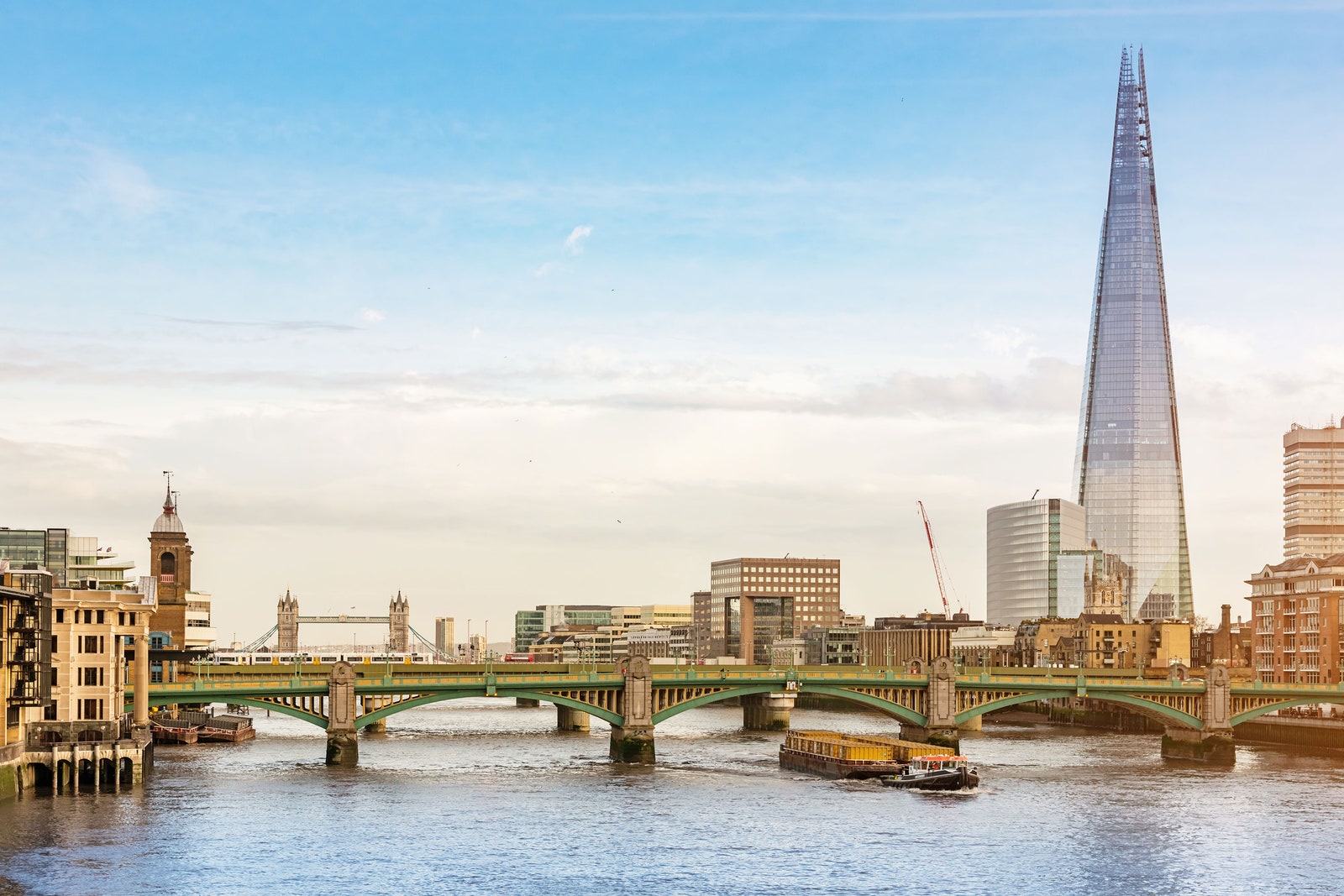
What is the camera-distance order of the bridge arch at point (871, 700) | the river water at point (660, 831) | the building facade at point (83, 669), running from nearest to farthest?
the river water at point (660, 831) → the building facade at point (83, 669) → the bridge arch at point (871, 700)

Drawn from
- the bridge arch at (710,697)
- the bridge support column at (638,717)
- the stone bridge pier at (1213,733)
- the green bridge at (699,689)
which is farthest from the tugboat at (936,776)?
the stone bridge pier at (1213,733)

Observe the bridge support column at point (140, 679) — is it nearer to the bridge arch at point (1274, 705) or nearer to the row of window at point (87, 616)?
the row of window at point (87, 616)

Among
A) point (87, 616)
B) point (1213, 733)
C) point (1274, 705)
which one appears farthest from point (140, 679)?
point (1274, 705)

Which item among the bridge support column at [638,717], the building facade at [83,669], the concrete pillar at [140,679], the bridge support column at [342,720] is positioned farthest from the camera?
the bridge support column at [638,717]

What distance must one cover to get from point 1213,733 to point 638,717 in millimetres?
56835

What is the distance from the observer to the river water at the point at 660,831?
297 feet

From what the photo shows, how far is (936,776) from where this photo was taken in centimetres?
13438

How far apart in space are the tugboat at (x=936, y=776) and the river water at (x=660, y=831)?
1988mm

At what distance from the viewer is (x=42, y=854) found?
3632 inches

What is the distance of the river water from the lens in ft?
297

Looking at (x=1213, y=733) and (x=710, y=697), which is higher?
(x=710, y=697)

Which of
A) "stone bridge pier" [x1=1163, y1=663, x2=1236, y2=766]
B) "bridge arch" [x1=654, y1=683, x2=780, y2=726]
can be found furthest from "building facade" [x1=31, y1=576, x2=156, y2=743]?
"stone bridge pier" [x1=1163, y1=663, x2=1236, y2=766]

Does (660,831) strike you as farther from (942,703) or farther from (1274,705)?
(1274,705)

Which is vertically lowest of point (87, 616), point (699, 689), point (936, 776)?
point (936, 776)
